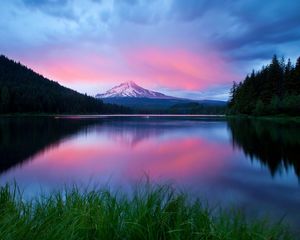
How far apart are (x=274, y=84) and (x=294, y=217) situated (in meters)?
74.1

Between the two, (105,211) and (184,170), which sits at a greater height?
(105,211)

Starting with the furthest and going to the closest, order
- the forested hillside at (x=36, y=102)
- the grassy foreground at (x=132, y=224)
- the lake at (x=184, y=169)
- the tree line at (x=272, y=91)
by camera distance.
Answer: the forested hillside at (x=36, y=102) → the tree line at (x=272, y=91) → the lake at (x=184, y=169) → the grassy foreground at (x=132, y=224)

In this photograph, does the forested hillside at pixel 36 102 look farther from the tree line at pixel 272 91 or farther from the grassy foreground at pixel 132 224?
the grassy foreground at pixel 132 224

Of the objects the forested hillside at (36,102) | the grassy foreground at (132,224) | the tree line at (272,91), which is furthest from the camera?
the forested hillside at (36,102)

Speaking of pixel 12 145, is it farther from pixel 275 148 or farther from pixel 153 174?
pixel 275 148

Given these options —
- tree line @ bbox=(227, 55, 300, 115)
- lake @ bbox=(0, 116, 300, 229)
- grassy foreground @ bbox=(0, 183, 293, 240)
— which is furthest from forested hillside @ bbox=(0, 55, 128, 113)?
grassy foreground @ bbox=(0, 183, 293, 240)

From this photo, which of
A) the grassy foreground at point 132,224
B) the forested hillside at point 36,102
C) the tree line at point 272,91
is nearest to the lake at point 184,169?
the grassy foreground at point 132,224

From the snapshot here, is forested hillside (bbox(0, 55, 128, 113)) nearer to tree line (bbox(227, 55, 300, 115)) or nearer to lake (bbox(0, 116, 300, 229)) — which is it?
tree line (bbox(227, 55, 300, 115))

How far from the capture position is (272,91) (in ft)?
256

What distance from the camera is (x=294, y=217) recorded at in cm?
917

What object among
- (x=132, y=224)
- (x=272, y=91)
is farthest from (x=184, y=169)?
(x=272, y=91)

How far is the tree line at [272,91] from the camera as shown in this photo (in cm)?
6281

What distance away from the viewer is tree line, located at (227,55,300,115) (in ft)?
206

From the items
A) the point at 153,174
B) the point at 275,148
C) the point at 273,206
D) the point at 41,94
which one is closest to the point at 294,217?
the point at 273,206
